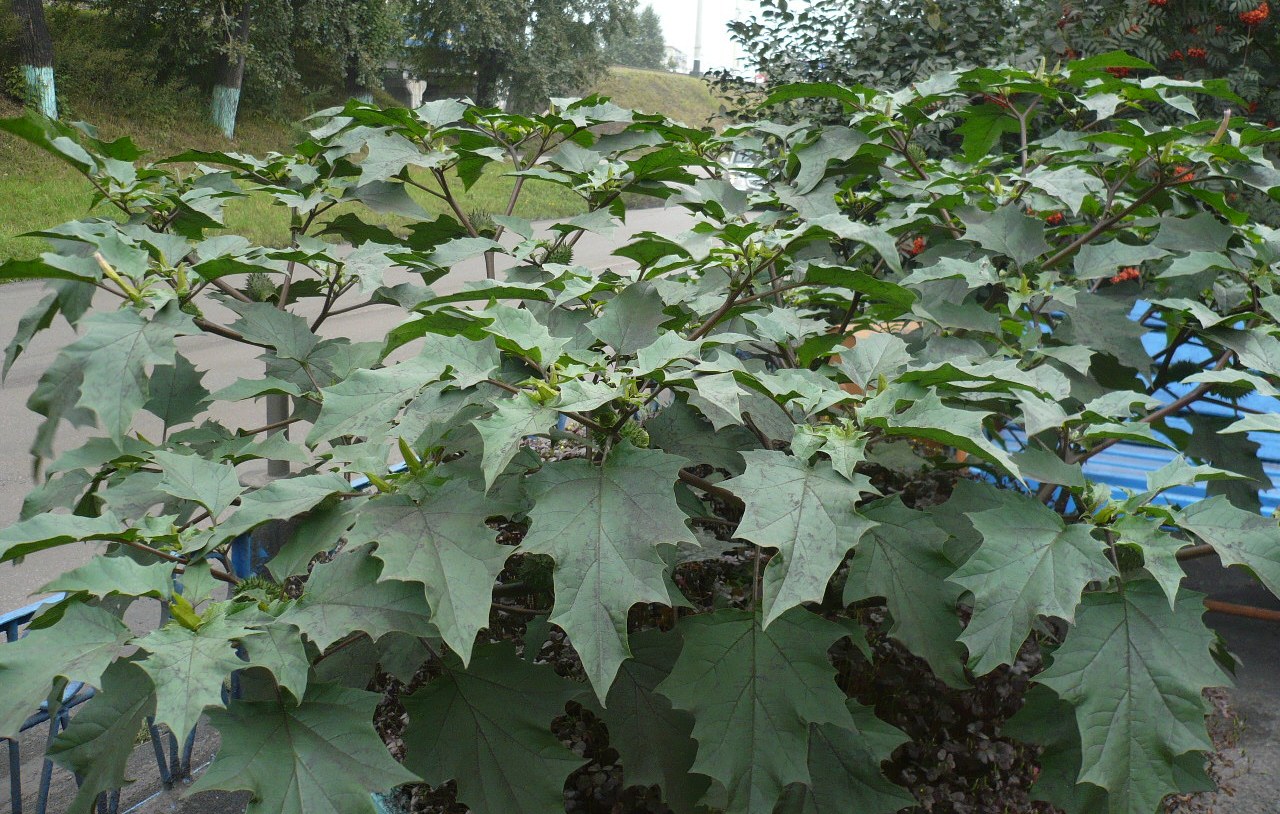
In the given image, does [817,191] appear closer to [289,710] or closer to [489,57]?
[289,710]

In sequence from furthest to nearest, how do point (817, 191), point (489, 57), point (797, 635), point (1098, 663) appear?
1. point (489, 57)
2. point (817, 191)
3. point (797, 635)
4. point (1098, 663)

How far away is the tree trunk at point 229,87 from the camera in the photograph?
18.9m

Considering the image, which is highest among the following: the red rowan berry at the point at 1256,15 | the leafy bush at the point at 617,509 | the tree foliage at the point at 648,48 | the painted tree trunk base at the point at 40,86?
the red rowan berry at the point at 1256,15

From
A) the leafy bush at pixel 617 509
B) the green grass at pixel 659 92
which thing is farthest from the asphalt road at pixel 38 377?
the green grass at pixel 659 92

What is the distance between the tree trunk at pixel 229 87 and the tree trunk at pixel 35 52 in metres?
3.60

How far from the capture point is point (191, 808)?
267cm

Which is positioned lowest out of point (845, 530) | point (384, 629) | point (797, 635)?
point (797, 635)

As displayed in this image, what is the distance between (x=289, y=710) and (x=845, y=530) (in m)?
0.67

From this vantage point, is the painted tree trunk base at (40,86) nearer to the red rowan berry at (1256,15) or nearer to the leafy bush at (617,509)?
the red rowan berry at (1256,15)

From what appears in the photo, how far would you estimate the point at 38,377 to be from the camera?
645 centimetres

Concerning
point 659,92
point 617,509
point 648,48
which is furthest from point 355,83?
point 648,48

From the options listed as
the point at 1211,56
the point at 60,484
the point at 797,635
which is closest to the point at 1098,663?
the point at 797,635

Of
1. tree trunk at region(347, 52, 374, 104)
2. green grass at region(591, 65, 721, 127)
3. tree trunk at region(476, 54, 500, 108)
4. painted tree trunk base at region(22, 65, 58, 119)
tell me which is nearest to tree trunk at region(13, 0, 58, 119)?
painted tree trunk base at region(22, 65, 58, 119)

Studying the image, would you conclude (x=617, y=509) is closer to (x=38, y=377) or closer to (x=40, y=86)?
(x=38, y=377)
